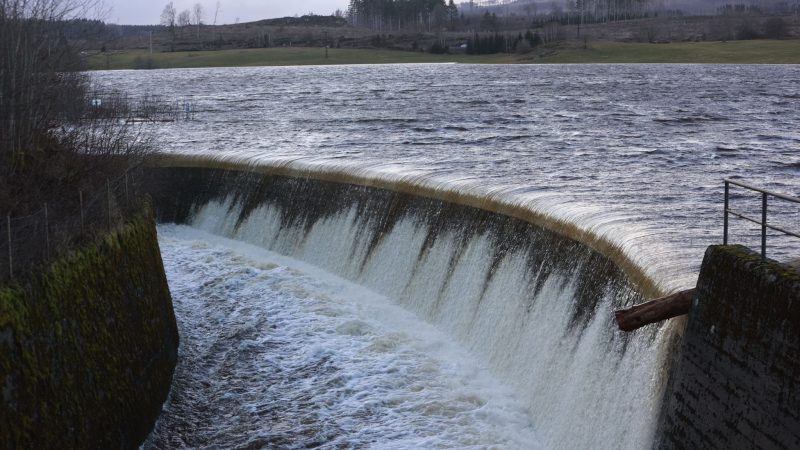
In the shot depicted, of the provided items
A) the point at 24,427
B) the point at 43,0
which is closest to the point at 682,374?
the point at 24,427

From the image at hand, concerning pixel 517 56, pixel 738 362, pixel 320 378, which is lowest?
pixel 320 378

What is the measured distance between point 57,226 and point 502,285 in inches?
334

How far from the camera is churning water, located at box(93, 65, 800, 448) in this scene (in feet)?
53.2

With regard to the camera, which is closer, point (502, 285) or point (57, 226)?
point (57, 226)

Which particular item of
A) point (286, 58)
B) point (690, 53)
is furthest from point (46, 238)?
point (286, 58)

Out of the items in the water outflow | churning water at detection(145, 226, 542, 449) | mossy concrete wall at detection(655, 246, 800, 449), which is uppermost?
mossy concrete wall at detection(655, 246, 800, 449)

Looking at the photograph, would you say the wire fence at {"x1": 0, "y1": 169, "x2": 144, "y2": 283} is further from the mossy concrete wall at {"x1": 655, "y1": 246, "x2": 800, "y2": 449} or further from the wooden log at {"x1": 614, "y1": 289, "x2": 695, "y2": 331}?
the mossy concrete wall at {"x1": 655, "y1": 246, "x2": 800, "y2": 449}

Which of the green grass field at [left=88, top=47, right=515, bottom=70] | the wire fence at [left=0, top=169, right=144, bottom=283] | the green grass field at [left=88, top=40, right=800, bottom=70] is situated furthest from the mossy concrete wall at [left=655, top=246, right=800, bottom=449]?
the green grass field at [left=88, top=47, right=515, bottom=70]

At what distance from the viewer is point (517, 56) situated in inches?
6668

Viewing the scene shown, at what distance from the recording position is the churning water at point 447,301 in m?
16.2

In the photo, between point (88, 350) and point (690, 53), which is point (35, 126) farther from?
point (690, 53)

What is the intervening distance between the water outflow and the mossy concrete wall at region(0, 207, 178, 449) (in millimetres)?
6165

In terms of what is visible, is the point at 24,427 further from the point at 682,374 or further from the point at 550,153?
the point at 550,153

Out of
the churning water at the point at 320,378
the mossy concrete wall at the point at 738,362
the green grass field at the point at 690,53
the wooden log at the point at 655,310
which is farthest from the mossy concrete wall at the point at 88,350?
the green grass field at the point at 690,53
